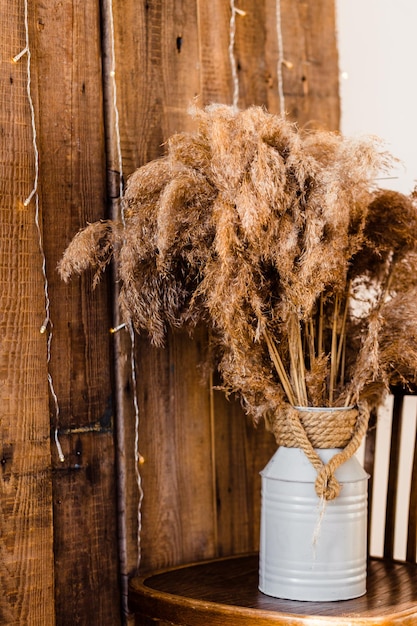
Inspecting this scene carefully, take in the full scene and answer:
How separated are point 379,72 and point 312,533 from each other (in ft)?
3.81

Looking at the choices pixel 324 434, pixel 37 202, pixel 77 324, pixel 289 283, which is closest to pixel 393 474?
pixel 324 434

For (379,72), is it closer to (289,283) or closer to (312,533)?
(289,283)

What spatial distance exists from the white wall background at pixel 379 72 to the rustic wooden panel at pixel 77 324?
701 mm

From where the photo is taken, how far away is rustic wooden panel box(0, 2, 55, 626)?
1488mm

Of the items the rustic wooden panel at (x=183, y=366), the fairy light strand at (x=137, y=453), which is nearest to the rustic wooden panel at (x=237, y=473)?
the rustic wooden panel at (x=183, y=366)

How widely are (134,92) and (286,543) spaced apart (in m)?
0.92

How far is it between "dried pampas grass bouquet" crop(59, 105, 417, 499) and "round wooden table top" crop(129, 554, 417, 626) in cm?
20

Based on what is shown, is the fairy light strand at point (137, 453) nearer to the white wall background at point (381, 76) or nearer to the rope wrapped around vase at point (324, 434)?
the rope wrapped around vase at point (324, 434)

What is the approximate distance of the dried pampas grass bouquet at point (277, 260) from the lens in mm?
1362

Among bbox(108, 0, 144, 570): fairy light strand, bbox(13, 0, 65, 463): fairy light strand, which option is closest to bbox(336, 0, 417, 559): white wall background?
bbox(108, 0, 144, 570): fairy light strand

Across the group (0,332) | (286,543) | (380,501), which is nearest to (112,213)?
(0,332)

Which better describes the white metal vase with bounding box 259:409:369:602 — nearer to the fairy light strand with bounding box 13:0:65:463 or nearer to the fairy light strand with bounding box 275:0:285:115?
the fairy light strand with bounding box 13:0:65:463

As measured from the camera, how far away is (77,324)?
1.60 metres

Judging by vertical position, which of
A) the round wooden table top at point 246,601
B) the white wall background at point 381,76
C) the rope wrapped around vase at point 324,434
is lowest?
the round wooden table top at point 246,601
